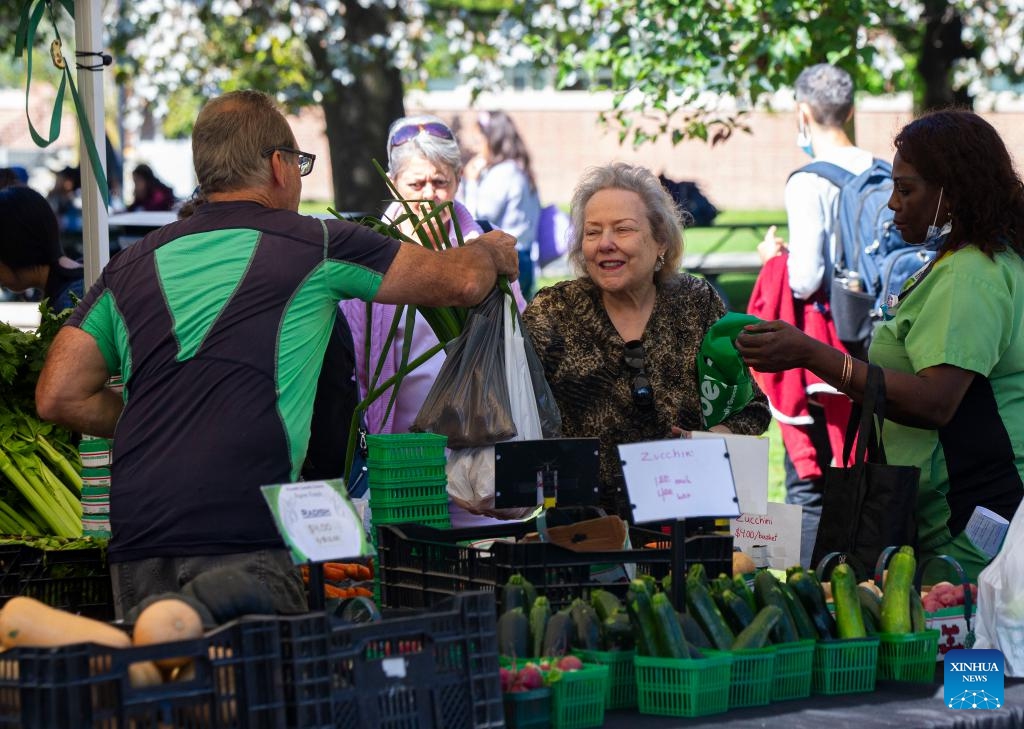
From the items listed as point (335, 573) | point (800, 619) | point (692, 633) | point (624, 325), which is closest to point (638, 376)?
point (624, 325)

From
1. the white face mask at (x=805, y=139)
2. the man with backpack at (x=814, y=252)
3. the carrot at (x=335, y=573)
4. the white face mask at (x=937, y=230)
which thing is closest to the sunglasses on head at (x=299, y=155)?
the carrot at (x=335, y=573)

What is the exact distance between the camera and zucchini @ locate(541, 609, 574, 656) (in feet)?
8.02

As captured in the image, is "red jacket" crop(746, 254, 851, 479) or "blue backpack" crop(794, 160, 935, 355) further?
"red jacket" crop(746, 254, 851, 479)

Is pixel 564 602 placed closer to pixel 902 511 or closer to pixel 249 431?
pixel 249 431

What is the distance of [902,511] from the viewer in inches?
127

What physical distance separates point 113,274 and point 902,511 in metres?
1.85

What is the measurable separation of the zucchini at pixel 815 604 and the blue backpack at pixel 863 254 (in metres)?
2.94

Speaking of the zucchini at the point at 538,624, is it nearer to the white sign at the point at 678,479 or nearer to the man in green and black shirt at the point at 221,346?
the white sign at the point at 678,479

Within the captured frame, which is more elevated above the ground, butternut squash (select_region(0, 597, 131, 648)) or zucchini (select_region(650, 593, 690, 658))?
butternut squash (select_region(0, 597, 131, 648))

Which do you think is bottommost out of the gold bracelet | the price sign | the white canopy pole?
the price sign

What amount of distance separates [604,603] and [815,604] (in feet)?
1.34

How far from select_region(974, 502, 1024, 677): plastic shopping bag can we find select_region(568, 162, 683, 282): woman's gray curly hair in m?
1.44

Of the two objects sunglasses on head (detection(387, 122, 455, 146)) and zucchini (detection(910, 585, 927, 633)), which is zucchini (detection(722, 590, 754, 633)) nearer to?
zucchini (detection(910, 585, 927, 633))

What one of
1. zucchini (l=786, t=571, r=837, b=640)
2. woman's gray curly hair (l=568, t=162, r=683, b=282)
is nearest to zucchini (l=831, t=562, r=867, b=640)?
zucchini (l=786, t=571, r=837, b=640)
